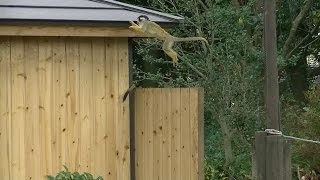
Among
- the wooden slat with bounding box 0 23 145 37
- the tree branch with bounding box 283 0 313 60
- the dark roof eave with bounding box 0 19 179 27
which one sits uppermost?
the tree branch with bounding box 283 0 313 60

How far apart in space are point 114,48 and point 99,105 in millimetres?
538

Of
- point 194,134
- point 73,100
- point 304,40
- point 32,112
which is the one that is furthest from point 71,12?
point 304,40

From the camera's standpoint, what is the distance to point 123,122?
233 inches

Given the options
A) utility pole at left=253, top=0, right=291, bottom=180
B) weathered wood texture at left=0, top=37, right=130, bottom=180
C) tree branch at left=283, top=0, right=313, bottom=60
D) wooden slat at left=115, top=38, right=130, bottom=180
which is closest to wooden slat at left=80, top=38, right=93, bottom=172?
weathered wood texture at left=0, top=37, right=130, bottom=180

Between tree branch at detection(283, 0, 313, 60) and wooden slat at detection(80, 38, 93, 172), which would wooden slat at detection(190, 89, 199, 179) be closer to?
wooden slat at detection(80, 38, 93, 172)

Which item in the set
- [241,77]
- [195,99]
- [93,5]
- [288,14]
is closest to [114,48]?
[93,5]

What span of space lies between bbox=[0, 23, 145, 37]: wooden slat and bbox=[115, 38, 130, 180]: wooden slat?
20 cm

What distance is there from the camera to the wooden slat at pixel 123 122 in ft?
19.2

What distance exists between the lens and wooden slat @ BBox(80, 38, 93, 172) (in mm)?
5789

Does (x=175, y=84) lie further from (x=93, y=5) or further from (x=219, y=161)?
(x=93, y=5)

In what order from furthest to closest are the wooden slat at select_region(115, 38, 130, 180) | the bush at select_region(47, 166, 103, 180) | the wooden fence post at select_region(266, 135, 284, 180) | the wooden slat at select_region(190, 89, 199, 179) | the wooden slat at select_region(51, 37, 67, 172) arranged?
the wooden slat at select_region(190, 89, 199, 179) → the wooden slat at select_region(115, 38, 130, 180) → the wooden slat at select_region(51, 37, 67, 172) → the bush at select_region(47, 166, 103, 180) → the wooden fence post at select_region(266, 135, 284, 180)

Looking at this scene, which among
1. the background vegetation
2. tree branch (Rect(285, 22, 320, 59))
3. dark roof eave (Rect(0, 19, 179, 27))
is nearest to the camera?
dark roof eave (Rect(0, 19, 179, 27))

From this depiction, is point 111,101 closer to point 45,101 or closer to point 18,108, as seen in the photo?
point 45,101

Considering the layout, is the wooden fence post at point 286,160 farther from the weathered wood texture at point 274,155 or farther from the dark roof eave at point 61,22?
the dark roof eave at point 61,22
